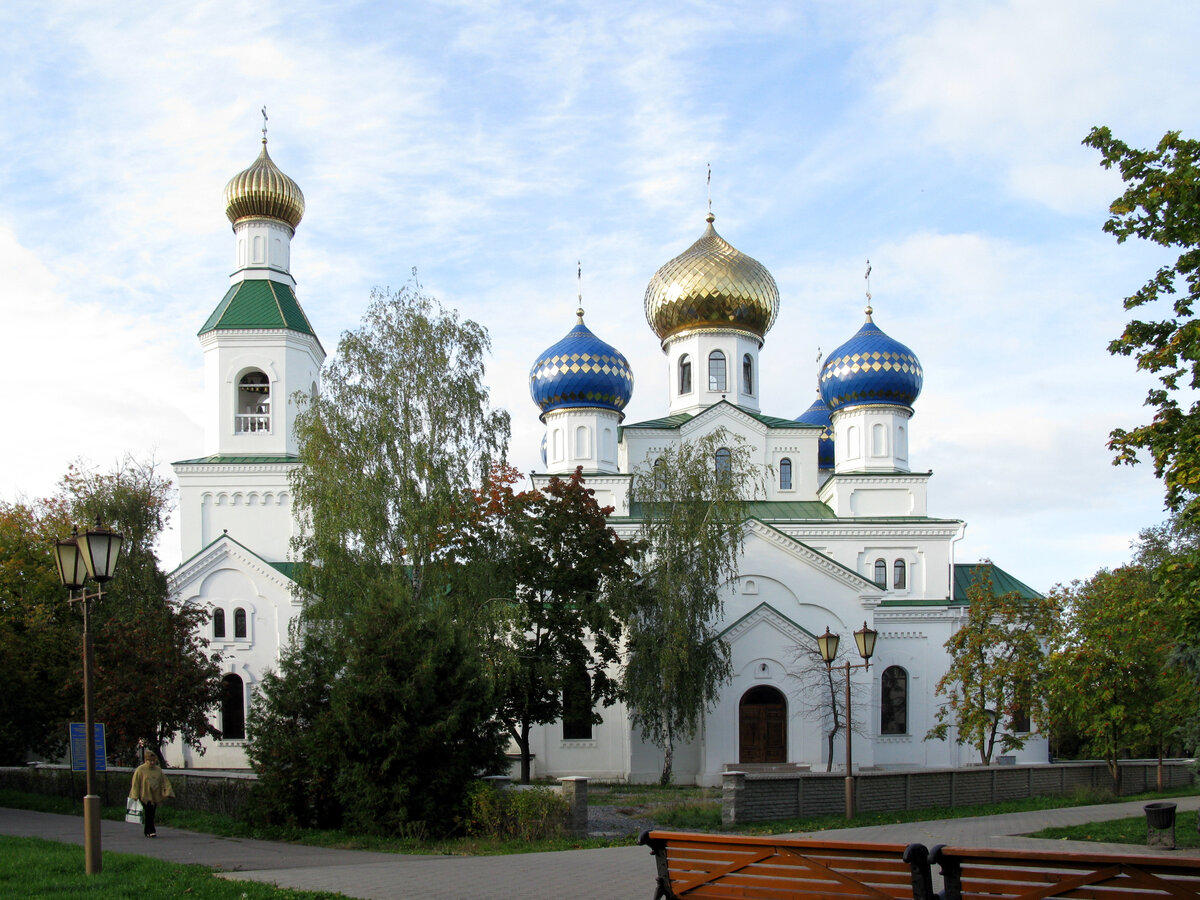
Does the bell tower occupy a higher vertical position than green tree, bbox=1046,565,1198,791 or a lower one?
higher

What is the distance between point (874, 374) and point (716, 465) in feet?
25.1

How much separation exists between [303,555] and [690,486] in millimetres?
8968

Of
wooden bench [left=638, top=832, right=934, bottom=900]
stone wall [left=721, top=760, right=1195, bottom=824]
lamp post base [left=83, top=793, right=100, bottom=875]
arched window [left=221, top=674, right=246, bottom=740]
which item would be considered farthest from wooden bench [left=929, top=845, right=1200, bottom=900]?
arched window [left=221, top=674, right=246, bottom=740]

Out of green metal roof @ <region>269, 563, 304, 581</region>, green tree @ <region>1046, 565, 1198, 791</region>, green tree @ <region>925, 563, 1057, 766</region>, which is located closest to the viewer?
green tree @ <region>1046, 565, 1198, 791</region>

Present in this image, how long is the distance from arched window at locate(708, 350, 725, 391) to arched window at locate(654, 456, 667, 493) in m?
10.3

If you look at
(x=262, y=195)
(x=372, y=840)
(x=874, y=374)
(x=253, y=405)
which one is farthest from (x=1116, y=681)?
(x=262, y=195)

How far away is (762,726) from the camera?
1147 inches

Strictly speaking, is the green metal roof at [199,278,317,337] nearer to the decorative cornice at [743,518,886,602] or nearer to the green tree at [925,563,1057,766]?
the decorative cornice at [743,518,886,602]

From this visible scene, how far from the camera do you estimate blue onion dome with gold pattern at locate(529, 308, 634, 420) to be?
1359 inches

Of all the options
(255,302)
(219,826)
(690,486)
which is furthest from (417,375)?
(255,302)

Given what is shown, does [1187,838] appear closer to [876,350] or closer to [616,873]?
[616,873]

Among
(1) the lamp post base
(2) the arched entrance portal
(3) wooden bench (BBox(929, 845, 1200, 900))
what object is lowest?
(2) the arched entrance portal

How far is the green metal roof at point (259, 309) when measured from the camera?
103 ft

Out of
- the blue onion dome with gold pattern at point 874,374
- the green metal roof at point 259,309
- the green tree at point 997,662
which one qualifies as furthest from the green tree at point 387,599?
the blue onion dome with gold pattern at point 874,374
